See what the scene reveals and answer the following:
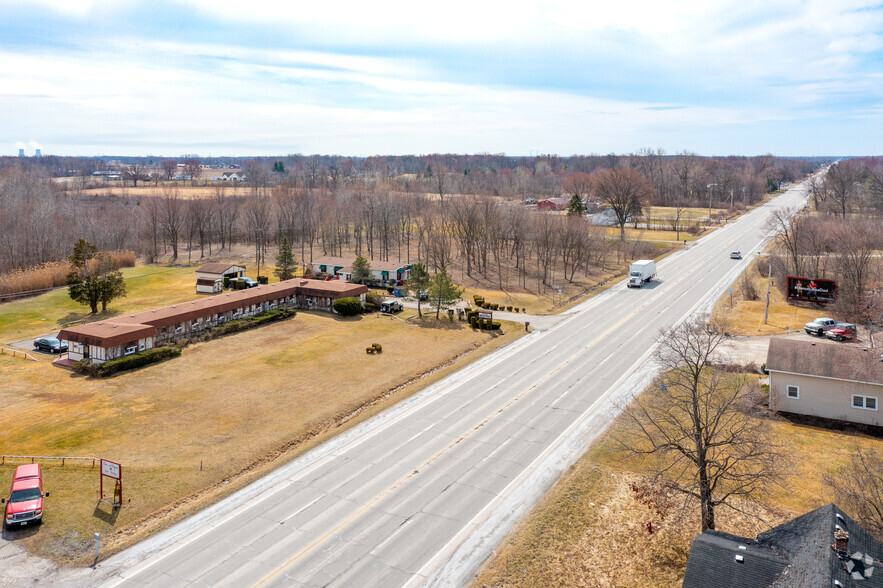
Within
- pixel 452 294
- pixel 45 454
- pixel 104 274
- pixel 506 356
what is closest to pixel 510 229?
pixel 452 294

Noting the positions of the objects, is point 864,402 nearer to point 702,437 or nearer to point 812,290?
point 702,437

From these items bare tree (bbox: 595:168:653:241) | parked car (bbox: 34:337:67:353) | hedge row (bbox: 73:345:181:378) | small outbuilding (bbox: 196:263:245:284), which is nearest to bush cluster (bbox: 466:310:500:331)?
hedge row (bbox: 73:345:181:378)

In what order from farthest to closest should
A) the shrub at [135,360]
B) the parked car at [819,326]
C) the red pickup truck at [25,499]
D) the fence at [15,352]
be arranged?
the parked car at [819,326] < the fence at [15,352] < the shrub at [135,360] < the red pickup truck at [25,499]

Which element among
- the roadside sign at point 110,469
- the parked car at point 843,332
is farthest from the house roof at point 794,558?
the parked car at point 843,332

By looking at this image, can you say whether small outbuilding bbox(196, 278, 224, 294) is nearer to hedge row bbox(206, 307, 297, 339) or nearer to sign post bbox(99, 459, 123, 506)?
hedge row bbox(206, 307, 297, 339)

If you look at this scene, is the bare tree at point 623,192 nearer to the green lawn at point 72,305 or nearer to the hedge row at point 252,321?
the hedge row at point 252,321

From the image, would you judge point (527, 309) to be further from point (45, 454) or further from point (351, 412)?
point (45, 454)

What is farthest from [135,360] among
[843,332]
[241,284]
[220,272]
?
[843,332]
